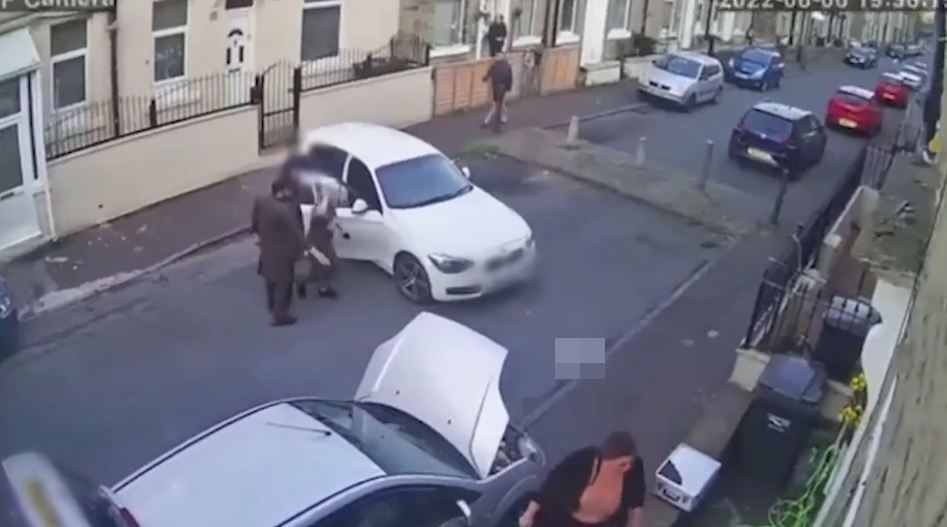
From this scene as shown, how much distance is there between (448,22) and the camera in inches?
877

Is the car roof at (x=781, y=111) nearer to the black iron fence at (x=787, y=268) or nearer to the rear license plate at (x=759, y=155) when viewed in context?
the rear license plate at (x=759, y=155)

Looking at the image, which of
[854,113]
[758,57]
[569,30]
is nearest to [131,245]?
[569,30]

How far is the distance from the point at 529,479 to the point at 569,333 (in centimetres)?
444

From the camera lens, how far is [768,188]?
19.3 m

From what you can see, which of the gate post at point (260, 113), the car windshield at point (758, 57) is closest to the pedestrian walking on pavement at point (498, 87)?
the gate post at point (260, 113)

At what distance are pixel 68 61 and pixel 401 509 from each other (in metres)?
9.93

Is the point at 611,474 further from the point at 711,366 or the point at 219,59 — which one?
the point at 219,59

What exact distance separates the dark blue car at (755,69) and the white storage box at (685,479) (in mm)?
23482

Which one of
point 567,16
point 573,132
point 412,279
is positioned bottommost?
point 573,132

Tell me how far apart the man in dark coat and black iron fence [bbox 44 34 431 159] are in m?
3.92

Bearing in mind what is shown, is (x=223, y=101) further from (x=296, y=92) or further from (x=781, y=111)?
(x=781, y=111)

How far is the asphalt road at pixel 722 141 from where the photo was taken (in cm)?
1928

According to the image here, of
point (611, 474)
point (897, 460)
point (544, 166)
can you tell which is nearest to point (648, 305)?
point (544, 166)

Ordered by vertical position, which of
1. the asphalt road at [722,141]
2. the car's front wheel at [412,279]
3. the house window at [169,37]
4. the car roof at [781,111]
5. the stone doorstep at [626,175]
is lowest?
the asphalt road at [722,141]
